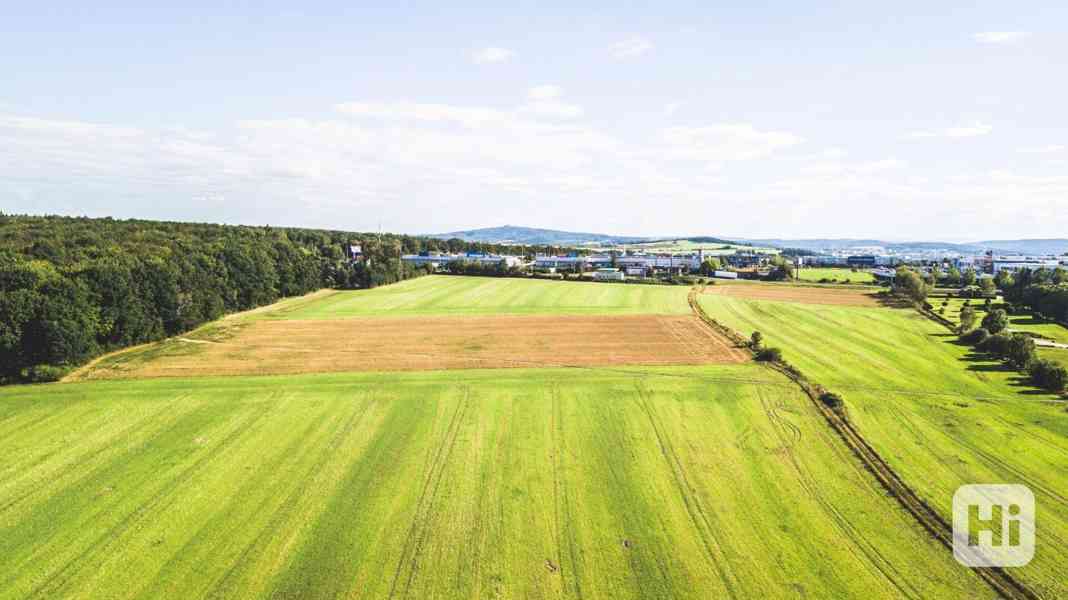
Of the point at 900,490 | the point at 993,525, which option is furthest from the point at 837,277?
the point at 993,525

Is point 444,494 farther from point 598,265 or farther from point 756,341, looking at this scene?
point 598,265

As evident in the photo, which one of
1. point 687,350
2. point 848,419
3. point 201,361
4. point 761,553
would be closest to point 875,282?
point 687,350

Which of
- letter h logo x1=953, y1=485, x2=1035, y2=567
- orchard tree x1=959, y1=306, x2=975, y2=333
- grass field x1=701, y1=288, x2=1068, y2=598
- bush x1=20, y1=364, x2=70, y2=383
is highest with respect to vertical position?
orchard tree x1=959, y1=306, x2=975, y2=333

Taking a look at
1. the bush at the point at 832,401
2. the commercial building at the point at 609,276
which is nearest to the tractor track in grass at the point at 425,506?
the bush at the point at 832,401

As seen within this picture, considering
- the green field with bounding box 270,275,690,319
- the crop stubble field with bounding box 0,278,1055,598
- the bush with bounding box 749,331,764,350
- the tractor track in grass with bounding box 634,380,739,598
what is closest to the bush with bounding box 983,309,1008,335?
the bush with bounding box 749,331,764,350

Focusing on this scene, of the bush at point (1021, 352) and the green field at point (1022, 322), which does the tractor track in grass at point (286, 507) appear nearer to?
the bush at point (1021, 352)

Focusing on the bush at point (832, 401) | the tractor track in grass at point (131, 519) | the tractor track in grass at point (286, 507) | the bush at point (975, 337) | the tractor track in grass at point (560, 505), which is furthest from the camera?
the bush at point (975, 337)

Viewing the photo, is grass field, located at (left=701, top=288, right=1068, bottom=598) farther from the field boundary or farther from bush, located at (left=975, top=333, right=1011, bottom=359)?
bush, located at (left=975, top=333, right=1011, bottom=359)

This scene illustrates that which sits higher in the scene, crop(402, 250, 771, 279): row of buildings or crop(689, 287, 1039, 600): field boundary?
crop(402, 250, 771, 279): row of buildings
